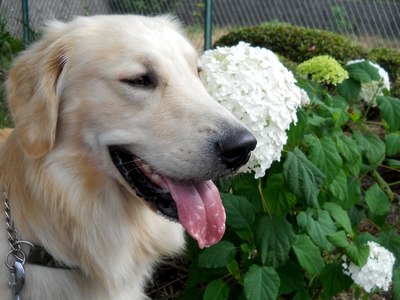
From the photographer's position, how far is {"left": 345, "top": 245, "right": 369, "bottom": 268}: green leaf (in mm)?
2586

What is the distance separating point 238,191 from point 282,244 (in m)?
0.45

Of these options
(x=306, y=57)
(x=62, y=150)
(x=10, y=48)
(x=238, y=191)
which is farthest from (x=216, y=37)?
(x=62, y=150)

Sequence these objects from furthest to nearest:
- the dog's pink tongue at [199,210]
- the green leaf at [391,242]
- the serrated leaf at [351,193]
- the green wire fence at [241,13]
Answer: the green wire fence at [241,13]
the serrated leaf at [351,193]
the green leaf at [391,242]
the dog's pink tongue at [199,210]

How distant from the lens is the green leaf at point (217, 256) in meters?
2.67

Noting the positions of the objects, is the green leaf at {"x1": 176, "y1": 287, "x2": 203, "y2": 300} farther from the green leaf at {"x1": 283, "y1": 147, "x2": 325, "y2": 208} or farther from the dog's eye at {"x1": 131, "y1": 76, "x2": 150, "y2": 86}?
the dog's eye at {"x1": 131, "y1": 76, "x2": 150, "y2": 86}

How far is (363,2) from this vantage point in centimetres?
705

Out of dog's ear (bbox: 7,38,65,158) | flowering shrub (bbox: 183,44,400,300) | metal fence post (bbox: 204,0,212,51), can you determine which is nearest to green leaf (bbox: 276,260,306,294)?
flowering shrub (bbox: 183,44,400,300)

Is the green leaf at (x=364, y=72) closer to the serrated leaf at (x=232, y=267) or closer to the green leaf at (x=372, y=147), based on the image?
the green leaf at (x=372, y=147)

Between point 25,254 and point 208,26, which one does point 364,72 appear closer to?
point 25,254

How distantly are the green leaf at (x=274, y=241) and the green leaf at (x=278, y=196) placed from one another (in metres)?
0.07

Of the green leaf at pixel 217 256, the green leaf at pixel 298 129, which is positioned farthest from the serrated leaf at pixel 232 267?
the green leaf at pixel 298 129

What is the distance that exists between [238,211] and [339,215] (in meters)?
0.60

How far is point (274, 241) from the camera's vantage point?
8.57ft

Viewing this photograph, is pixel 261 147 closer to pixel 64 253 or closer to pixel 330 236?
pixel 330 236
